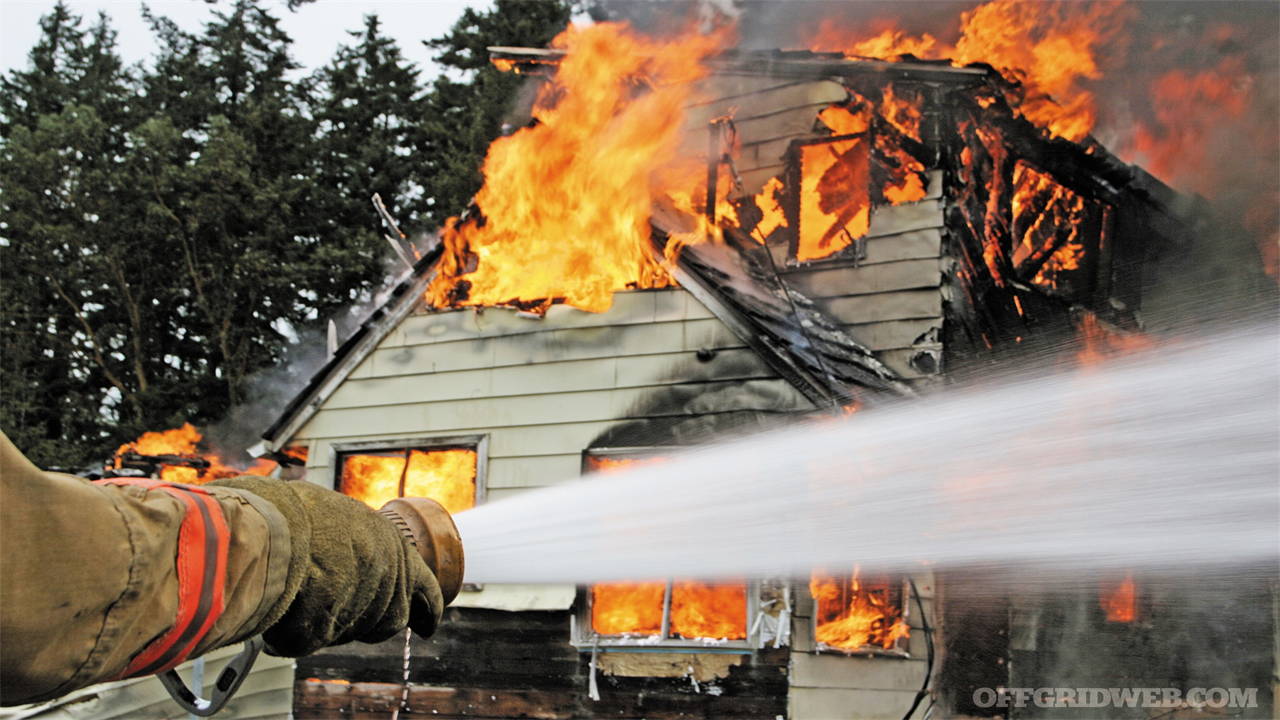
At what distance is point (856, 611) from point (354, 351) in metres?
5.02

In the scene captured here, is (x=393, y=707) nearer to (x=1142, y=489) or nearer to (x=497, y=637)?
(x=497, y=637)

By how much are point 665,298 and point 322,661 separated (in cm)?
434

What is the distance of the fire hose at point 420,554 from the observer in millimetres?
2404

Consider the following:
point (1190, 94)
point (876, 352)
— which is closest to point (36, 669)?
point (876, 352)

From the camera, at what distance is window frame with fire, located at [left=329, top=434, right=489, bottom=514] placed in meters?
7.56

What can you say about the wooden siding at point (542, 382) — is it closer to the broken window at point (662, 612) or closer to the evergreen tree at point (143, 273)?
the broken window at point (662, 612)

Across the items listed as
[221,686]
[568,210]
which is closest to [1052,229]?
[568,210]

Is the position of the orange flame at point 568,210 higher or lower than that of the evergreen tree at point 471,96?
lower

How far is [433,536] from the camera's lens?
2.47m

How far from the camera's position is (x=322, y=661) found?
25.4 ft

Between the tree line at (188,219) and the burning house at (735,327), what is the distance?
11966 mm

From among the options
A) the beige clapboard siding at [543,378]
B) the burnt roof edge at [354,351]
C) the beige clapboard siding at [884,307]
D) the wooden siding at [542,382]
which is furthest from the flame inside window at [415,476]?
the beige clapboard siding at [884,307]

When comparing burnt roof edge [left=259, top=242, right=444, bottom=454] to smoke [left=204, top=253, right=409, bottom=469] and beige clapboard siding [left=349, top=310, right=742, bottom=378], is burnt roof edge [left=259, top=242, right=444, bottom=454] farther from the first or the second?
smoke [left=204, top=253, right=409, bottom=469]

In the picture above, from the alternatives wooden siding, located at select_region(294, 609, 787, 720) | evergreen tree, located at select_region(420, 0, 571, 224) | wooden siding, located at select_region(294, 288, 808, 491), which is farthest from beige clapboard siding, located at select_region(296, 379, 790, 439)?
evergreen tree, located at select_region(420, 0, 571, 224)
